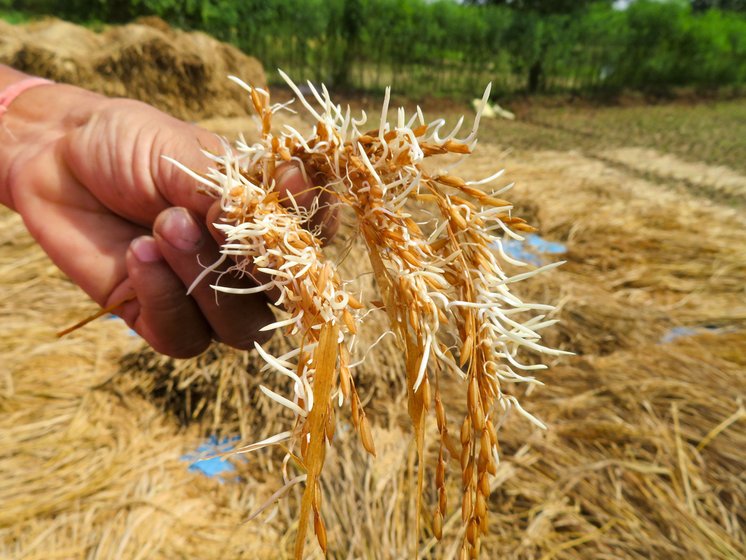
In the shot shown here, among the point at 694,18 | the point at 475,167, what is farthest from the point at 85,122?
the point at 694,18

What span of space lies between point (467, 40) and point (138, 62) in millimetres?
6989

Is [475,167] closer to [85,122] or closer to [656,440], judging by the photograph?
[656,440]

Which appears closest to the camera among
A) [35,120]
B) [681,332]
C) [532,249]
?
[35,120]

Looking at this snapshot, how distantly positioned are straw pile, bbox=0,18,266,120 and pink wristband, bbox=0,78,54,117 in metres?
4.64

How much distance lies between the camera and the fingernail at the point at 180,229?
989 mm

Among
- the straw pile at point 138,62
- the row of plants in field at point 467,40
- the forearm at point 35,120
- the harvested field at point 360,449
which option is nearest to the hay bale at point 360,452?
the harvested field at point 360,449

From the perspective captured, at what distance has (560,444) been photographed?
5.48 ft

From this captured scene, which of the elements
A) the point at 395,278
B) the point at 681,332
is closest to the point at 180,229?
the point at 395,278

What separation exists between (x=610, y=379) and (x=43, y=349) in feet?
7.01

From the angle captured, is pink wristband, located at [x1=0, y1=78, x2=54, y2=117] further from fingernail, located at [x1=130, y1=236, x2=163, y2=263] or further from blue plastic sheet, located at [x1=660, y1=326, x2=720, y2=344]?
blue plastic sheet, located at [x1=660, y1=326, x2=720, y2=344]

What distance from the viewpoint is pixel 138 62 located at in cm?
593

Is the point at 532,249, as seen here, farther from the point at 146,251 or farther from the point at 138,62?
the point at 138,62

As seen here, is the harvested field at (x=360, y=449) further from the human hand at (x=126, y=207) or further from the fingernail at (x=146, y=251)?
the fingernail at (x=146, y=251)

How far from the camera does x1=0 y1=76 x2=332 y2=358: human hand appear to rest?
1041mm
